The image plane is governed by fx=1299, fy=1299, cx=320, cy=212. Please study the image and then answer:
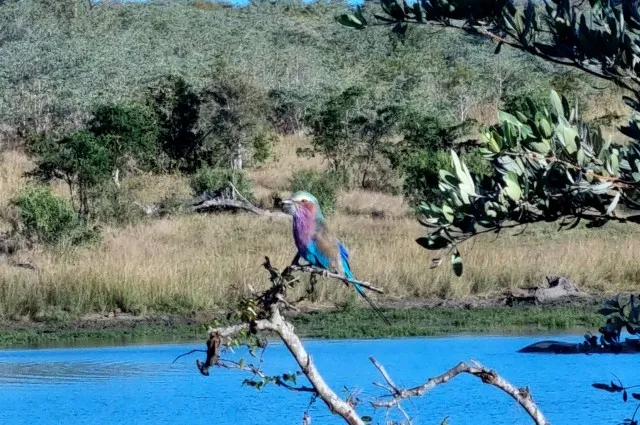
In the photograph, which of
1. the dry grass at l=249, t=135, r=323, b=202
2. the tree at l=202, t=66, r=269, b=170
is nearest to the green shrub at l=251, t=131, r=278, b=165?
the dry grass at l=249, t=135, r=323, b=202

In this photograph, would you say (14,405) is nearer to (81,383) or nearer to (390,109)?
(81,383)

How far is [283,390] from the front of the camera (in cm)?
1163

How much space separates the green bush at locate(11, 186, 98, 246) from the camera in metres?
17.9

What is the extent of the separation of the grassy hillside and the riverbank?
0.38 m

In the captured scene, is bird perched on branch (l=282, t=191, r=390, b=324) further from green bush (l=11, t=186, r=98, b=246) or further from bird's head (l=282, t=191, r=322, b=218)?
green bush (l=11, t=186, r=98, b=246)

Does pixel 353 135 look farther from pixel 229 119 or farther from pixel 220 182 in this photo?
pixel 220 182

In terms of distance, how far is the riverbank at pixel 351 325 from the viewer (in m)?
14.4

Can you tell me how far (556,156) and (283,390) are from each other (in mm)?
8344

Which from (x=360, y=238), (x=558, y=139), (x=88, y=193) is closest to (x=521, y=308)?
(x=360, y=238)

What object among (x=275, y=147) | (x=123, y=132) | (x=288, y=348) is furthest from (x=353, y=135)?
(x=288, y=348)

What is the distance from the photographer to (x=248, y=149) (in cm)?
2620

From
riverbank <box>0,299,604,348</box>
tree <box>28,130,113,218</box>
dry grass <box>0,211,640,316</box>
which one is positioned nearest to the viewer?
riverbank <box>0,299,604,348</box>

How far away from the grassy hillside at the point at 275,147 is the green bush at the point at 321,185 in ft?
1.13

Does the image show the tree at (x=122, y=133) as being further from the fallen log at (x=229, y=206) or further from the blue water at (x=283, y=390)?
the blue water at (x=283, y=390)
